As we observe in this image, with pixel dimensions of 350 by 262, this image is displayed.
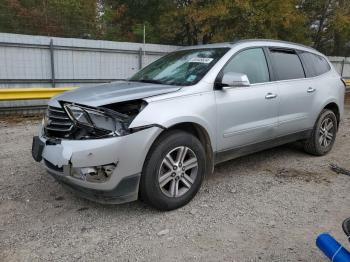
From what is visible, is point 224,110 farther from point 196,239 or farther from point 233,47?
point 196,239

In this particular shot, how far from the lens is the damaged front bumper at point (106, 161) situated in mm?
3029

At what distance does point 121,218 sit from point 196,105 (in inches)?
53.3

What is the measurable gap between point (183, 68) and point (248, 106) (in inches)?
35.2

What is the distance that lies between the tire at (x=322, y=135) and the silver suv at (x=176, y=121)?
0.95ft

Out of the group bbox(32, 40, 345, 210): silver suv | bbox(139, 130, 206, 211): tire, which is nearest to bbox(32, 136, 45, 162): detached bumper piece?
bbox(32, 40, 345, 210): silver suv

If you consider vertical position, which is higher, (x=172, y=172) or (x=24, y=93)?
(x=24, y=93)

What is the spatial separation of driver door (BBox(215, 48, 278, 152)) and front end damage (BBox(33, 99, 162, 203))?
992 mm

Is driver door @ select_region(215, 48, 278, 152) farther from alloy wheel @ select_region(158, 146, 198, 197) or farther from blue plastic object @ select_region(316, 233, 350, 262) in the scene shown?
blue plastic object @ select_region(316, 233, 350, 262)

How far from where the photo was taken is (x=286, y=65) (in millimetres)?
4832

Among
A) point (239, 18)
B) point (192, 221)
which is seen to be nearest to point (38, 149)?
point (192, 221)

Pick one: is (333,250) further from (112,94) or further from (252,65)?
(252,65)

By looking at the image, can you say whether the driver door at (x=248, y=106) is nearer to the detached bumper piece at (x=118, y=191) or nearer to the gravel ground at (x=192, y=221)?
the gravel ground at (x=192, y=221)

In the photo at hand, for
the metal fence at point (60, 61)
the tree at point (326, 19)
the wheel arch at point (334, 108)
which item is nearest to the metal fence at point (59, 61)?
the metal fence at point (60, 61)

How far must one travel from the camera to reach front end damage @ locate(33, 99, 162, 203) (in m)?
3.04
